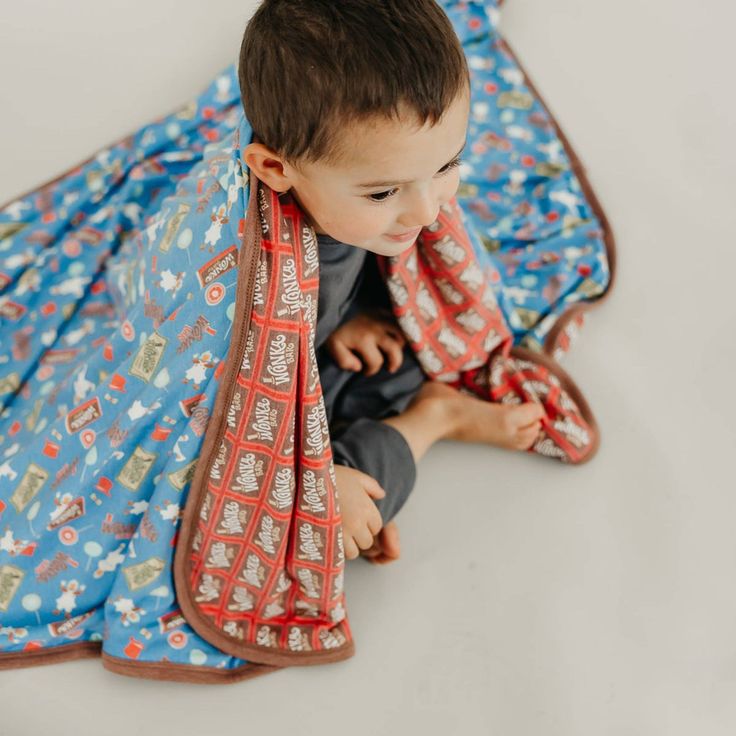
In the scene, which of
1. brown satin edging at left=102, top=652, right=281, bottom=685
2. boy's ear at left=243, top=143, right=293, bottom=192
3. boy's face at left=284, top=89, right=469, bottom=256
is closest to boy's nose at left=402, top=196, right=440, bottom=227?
boy's face at left=284, top=89, right=469, bottom=256

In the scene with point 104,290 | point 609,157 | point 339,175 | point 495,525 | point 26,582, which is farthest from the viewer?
point 609,157

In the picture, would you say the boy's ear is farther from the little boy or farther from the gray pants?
the gray pants

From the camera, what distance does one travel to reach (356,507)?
0.98 meters

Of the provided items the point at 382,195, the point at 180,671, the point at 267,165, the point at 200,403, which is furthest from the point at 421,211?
the point at 180,671

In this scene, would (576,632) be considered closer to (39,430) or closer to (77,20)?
(39,430)

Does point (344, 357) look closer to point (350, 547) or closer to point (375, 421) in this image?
point (375, 421)

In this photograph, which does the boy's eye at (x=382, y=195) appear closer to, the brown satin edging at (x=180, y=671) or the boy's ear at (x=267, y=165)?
the boy's ear at (x=267, y=165)

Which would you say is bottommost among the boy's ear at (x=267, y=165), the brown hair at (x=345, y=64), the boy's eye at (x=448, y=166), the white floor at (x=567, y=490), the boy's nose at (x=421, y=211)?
the white floor at (x=567, y=490)

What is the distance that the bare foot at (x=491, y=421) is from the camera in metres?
1.10

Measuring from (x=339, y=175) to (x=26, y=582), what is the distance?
559 mm

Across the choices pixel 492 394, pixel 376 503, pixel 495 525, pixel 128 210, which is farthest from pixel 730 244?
pixel 128 210

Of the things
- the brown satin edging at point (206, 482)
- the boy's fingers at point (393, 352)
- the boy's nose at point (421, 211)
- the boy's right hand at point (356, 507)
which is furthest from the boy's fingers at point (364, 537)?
the boy's nose at point (421, 211)

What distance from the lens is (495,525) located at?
1083 millimetres

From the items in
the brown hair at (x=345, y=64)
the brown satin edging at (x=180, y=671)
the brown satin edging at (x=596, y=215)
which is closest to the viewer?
the brown hair at (x=345, y=64)
